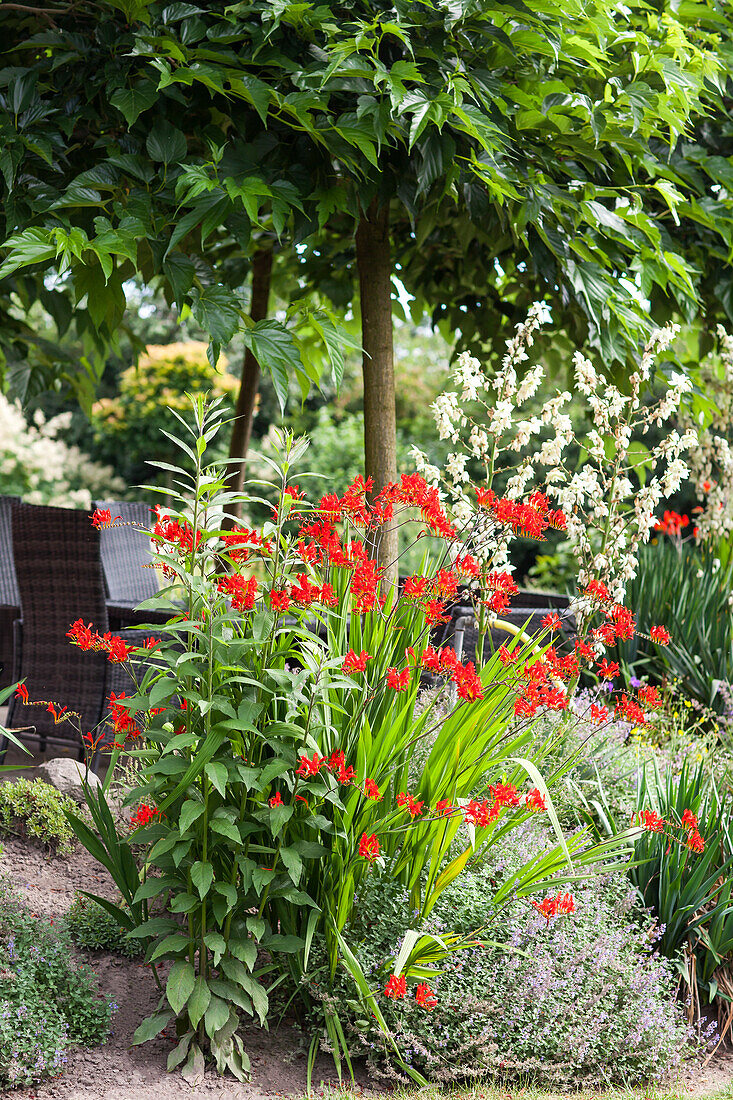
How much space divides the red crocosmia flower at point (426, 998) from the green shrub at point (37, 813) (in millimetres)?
→ 1240

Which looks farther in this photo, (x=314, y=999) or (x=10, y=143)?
(x=10, y=143)

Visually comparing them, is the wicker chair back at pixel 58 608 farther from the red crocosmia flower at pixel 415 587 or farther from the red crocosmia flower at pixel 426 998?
the red crocosmia flower at pixel 426 998

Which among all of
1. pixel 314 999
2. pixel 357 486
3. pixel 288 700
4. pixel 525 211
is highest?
pixel 525 211

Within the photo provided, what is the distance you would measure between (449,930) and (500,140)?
222cm

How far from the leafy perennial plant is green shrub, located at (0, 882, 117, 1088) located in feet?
0.56

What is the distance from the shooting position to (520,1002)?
2.21 m

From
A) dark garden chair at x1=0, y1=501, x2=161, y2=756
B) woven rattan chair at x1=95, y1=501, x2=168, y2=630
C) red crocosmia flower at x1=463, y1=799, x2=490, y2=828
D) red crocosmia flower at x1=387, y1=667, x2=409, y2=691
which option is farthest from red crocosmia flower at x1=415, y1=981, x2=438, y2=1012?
woven rattan chair at x1=95, y1=501, x2=168, y2=630

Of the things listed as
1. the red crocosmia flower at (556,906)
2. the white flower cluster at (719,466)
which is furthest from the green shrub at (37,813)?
the white flower cluster at (719,466)

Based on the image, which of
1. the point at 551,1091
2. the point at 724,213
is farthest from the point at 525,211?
the point at 551,1091

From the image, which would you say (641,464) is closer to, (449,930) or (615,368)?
(615,368)

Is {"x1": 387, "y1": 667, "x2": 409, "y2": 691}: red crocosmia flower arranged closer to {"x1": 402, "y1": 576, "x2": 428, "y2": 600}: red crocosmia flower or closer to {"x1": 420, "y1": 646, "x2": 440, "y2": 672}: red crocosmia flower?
{"x1": 420, "y1": 646, "x2": 440, "y2": 672}: red crocosmia flower

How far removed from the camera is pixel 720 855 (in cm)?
288

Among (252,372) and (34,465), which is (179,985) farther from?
(34,465)

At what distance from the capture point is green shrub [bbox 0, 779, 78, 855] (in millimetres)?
2799
